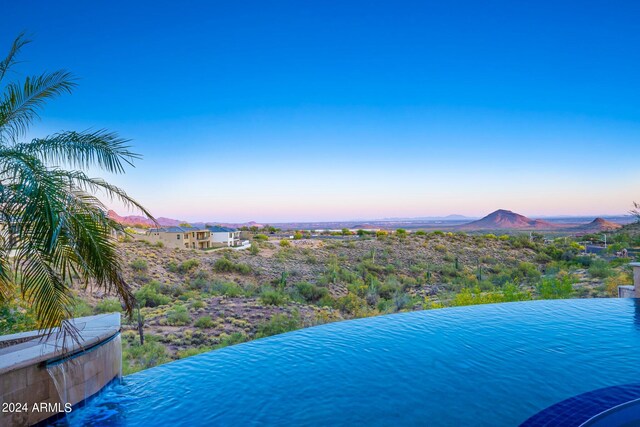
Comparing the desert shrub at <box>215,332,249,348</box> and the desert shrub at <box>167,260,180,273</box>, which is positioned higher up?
the desert shrub at <box>167,260,180,273</box>

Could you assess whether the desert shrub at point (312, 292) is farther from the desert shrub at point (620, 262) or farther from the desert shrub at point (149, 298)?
the desert shrub at point (620, 262)

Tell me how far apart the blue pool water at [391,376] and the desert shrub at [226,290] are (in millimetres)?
7220

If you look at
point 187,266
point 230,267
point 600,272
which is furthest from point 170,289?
point 600,272

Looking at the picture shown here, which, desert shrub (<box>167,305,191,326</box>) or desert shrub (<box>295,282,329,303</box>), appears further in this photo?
desert shrub (<box>295,282,329,303</box>)

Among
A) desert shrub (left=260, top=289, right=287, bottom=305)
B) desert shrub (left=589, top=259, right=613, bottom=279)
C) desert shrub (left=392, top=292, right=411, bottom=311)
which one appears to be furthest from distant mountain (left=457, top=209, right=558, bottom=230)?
desert shrub (left=260, top=289, right=287, bottom=305)

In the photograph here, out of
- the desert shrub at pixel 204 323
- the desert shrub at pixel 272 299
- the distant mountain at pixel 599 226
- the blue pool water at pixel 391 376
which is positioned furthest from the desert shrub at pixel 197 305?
the distant mountain at pixel 599 226

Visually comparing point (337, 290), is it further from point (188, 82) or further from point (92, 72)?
point (92, 72)

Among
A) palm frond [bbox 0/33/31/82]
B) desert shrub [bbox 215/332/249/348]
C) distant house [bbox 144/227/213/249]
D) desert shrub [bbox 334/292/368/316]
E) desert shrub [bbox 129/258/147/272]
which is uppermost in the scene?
palm frond [bbox 0/33/31/82]

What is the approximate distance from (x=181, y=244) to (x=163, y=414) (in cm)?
3243

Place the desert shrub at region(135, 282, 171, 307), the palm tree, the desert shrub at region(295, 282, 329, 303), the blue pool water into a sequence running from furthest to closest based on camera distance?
1. the desert shrub at region(295, 282, 329, 303)
2. the desert shrub at region(135, 282, 171, 307)
3. the blue pool water
4. the palm tree

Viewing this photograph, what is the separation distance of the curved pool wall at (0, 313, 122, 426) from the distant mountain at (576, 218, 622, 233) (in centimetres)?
3653

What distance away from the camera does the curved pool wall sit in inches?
142

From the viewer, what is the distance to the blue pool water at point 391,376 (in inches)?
162

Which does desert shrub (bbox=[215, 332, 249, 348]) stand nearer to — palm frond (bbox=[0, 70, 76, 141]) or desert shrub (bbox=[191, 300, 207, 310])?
desert shrub (bbox=[191, 300, 207, 310])
